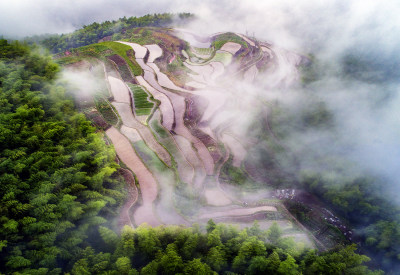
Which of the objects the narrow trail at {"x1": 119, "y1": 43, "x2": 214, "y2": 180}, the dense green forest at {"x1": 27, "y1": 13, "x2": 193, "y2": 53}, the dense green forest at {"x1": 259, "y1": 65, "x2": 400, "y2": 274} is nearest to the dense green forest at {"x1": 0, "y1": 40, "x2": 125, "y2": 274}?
the narrow trail at {"x1": 119, "y1": 43, "x2": 214, "y2": 180}

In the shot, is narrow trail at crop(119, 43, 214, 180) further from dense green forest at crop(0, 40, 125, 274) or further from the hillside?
dense green forest at crop(0, 40, 125, 274)

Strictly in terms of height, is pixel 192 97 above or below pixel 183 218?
above

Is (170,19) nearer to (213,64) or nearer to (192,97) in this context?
(213,64)

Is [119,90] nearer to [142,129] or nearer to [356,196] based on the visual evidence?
[142,129]

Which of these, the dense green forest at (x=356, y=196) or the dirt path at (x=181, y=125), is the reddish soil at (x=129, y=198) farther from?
the dense green forest at (x=356, y=196)

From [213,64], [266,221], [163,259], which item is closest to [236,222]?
[266,221]

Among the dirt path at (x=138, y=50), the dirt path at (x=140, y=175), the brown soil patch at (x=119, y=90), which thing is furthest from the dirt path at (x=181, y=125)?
the dirt path at (x=140, y=175)
